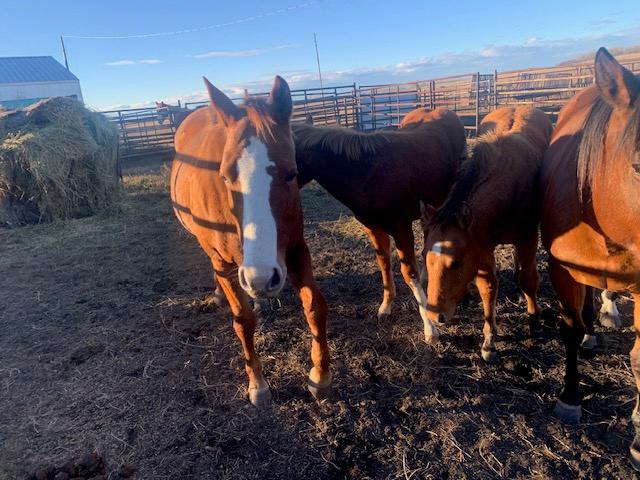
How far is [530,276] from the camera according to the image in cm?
340

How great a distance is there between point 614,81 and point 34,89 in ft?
164

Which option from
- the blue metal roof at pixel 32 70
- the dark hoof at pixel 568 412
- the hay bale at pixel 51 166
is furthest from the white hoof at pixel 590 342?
the blue metal roof at pixel 32 70

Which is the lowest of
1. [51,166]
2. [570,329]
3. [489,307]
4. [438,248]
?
[489,307]

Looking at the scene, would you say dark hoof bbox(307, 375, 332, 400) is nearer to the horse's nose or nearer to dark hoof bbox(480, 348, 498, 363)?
the horse's nose

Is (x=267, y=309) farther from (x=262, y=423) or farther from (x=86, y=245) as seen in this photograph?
(x=86, y=245)

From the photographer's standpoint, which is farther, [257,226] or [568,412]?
[568,412]

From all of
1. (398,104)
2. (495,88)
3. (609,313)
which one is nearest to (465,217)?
(609,313)

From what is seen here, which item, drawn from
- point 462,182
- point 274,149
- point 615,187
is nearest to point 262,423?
point 274,149

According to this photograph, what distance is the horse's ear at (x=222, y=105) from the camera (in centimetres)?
238

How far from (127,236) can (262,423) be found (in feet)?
17.5

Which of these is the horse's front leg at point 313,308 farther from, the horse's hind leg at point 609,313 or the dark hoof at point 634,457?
the horse's hind leg at point 609,313

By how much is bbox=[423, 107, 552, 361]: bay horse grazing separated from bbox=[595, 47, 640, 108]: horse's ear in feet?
3.41

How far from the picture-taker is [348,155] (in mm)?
3691

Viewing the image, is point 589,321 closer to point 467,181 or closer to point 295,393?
point 467,181
